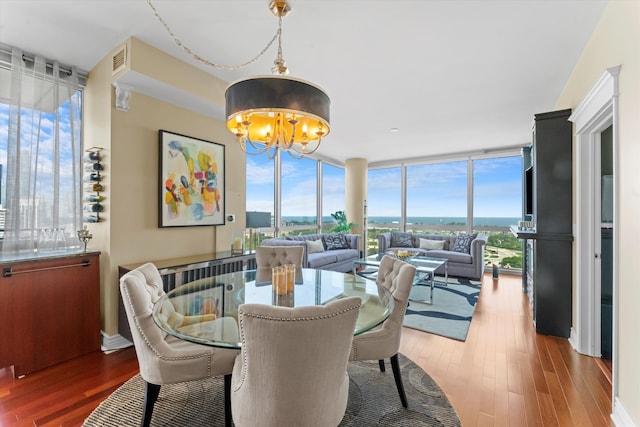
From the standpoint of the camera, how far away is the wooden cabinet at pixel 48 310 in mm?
2135

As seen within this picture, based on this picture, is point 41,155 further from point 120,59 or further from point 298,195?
point 298,195

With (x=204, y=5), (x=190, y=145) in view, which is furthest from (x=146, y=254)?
(x=204, y=5)

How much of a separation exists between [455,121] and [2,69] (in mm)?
5293

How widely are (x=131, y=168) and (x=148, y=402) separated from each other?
6.77ft

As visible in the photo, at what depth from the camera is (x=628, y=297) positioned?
1712 millimetres

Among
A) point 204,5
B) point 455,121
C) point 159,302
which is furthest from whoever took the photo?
point 455,121

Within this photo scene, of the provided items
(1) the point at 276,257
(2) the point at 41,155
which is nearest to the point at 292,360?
(1) the point at 276,257

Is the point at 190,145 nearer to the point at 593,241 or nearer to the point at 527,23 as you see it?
the point at 527,23

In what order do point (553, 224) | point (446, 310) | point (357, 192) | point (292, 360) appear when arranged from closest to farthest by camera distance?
1. point (292, 360)
2. point (553, 224)
3. point (446, 310)
4. point (357, 192)

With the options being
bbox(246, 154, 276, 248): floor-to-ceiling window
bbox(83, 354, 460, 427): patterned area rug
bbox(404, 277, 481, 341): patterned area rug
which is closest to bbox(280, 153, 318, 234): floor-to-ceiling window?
bbox(246, 154, 276, 248): floor-to-ceiling window

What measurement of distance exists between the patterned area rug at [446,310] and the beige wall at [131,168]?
9.25 ft

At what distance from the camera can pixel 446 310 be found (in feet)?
12.0

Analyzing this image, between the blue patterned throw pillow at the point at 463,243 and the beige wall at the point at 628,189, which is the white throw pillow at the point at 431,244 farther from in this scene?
the beige wall at the point at 628,189

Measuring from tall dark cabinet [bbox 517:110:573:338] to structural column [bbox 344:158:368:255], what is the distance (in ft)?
14.8
